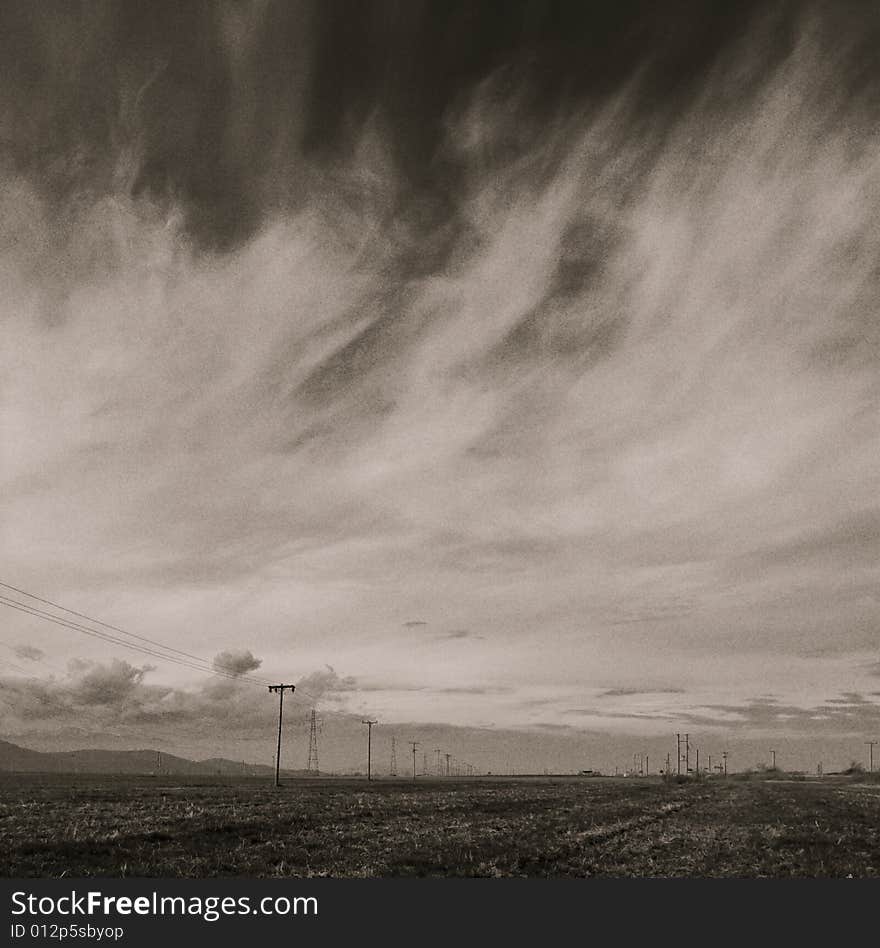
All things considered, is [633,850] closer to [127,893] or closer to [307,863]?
[307,863]

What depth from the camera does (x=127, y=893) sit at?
20875 mm

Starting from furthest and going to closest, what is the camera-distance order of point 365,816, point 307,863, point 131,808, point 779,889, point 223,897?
point 131,808
point 365,816
point 307,863
point 779,889
point 223,897

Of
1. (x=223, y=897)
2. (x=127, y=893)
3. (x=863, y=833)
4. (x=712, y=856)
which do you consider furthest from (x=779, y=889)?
(x=863, y=833)

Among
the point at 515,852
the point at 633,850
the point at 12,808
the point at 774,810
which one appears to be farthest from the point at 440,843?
Answer: the point at 774,810

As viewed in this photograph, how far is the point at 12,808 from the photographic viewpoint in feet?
174

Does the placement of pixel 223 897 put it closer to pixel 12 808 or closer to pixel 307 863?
pixel 307 863

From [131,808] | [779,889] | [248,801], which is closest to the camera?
[779,889]

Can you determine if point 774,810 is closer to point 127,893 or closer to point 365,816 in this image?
point 365,816

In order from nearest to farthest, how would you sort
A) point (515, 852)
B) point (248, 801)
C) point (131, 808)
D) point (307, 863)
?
point (307, 863), point (515, 852), point (131, 808), point (248, 801)

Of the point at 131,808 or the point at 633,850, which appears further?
the point at 131,808

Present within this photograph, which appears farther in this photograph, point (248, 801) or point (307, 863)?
point (248, 801)

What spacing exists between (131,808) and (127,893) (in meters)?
38.5

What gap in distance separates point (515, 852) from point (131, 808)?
32.3 m

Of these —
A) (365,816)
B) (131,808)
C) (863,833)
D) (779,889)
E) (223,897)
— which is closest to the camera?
(223,897)
